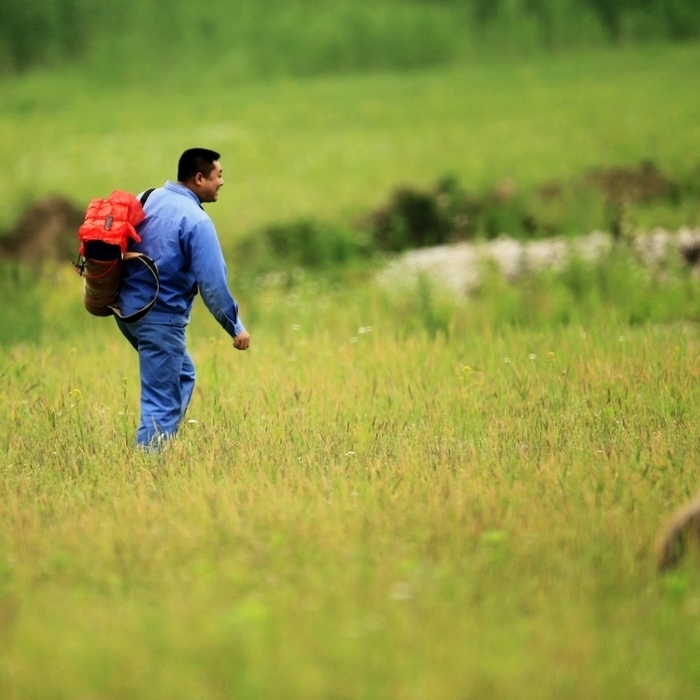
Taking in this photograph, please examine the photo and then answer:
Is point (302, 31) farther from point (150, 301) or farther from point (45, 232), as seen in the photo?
point (150, 301)

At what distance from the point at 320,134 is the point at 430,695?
21.4 m

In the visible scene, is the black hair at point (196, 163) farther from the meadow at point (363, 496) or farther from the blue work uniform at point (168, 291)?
the meadow at point (363, 496)

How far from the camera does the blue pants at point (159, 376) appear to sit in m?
6.82

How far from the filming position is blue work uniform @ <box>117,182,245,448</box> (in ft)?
22.1

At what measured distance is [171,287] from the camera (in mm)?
6867

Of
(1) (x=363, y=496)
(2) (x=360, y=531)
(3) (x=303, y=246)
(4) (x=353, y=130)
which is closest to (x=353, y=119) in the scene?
(4) (x=353, y=130)

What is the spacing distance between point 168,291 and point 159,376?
0.49 m

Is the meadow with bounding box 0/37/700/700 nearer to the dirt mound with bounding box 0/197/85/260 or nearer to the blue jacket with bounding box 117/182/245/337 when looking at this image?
the blue jacket with bounding box 117/182/245/337

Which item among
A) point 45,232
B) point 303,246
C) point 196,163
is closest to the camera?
point 196,163

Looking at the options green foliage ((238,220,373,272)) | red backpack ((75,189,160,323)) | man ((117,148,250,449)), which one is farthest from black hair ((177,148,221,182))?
green foliage ((238,220,373,272))

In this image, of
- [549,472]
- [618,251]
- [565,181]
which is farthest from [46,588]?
[565,181]

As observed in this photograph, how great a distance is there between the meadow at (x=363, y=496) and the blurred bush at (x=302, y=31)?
1904 centimetres

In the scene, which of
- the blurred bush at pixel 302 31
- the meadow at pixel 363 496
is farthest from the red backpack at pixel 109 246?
the blurred bush at pixel 302 31

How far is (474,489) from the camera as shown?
18.3 ft
